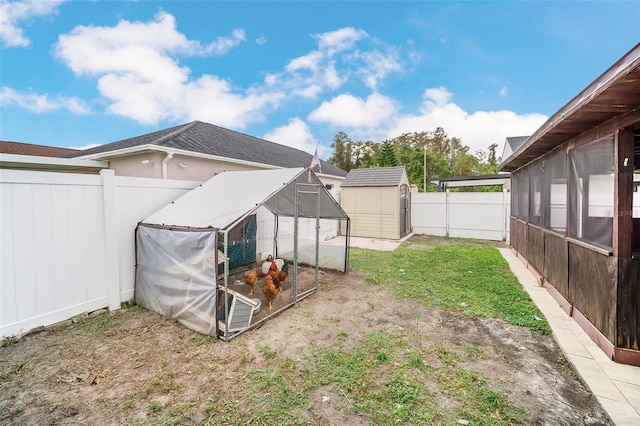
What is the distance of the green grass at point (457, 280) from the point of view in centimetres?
416

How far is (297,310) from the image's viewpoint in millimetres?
4316

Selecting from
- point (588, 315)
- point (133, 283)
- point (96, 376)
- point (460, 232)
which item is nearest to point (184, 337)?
point (96, 376)

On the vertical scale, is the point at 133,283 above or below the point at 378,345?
above

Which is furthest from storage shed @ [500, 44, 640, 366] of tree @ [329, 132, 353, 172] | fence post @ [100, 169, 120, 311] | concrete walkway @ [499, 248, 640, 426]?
tree @ [329, 132, 353, 172]

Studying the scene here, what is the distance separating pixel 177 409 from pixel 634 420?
11.4 feet

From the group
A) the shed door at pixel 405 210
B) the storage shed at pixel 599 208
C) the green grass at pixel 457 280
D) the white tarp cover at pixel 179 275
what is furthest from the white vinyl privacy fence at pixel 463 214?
→ the white tarp cover at pixel 179 275

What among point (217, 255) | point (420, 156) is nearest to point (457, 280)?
point (217, 255)

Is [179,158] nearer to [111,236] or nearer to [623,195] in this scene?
[111,236]

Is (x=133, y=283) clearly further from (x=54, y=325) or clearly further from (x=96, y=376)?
(x=96, y=376)

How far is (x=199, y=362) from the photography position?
9.46ft

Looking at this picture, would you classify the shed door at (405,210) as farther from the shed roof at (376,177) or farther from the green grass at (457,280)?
the green grass at (457,280)

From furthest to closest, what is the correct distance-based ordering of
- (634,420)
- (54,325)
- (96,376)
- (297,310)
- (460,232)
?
1. (460,232)
2. (297,310)
3. (54,325)
4. (96,376)
5. (634,420)

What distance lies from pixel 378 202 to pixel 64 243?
941 centimetres

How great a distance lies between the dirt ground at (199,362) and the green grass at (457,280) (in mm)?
447
